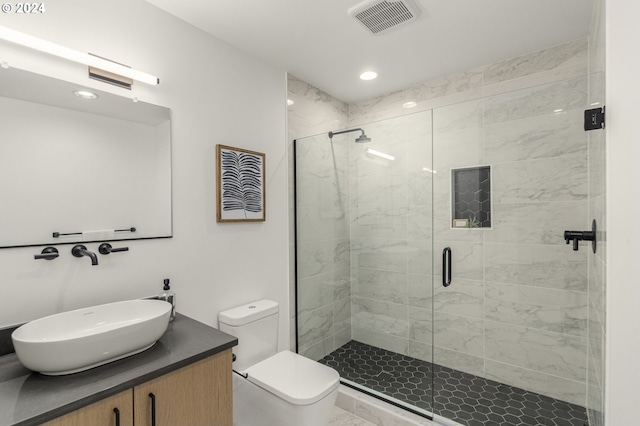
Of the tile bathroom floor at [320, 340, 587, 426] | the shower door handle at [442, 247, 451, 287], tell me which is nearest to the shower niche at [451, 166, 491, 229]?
the shower door handle at [442, 247, 451, 287]

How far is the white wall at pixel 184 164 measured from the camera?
1.33 metres

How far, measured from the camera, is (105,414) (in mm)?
984

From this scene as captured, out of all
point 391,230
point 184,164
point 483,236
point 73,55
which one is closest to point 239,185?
point 184,164

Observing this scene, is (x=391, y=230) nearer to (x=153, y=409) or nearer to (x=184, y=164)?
(x=184, y=164)

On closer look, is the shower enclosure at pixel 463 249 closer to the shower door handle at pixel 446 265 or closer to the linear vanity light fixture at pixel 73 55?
the shower door handle at pixel 446 265

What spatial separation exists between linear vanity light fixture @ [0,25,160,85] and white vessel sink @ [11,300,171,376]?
1103mm

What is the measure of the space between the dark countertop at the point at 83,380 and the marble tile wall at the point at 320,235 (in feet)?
4.26

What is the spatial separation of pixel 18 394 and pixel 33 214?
27.8 inches

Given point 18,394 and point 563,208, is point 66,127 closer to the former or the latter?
point 18,394

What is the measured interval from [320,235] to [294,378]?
1.18m

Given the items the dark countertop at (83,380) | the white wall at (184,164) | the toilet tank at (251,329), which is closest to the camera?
the dark countertop at (83,380)

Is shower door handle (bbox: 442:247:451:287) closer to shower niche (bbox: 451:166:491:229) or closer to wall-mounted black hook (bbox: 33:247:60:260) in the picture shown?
shower niche (bbox: 451:166:491:229)

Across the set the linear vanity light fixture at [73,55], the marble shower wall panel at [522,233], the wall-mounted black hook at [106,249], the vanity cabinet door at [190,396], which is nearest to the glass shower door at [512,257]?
the marble shower wall panel at [522,233]

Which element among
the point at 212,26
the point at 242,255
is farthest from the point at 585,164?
the point at 212,26
